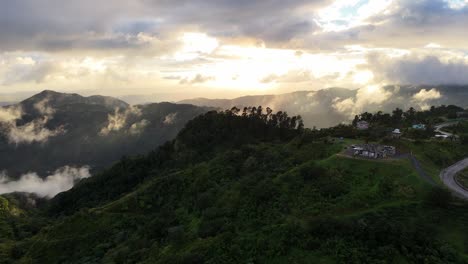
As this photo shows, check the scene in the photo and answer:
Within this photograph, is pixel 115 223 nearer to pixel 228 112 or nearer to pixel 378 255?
pixel 378 255

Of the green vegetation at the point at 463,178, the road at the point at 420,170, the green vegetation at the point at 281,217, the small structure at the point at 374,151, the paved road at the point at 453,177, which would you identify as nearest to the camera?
the green vegetation at the point at 281,217

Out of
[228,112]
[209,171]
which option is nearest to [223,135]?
[228,112]

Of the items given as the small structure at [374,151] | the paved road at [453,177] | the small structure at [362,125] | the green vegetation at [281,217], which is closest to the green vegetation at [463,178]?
the paved road at [453,177]

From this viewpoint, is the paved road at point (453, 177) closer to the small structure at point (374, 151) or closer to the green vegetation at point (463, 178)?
the green vegetation at point (463, 178)

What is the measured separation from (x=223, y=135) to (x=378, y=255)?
91.1 m

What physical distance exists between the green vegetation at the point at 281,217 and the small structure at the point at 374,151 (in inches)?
148

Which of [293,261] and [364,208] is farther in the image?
[364,208]

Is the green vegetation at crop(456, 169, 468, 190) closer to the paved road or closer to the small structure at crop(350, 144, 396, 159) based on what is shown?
the paved road

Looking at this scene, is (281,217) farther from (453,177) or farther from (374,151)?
(453,177)

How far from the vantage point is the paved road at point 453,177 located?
1933 inches

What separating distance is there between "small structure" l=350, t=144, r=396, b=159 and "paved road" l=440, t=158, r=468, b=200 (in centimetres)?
967

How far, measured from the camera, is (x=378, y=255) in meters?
33.9

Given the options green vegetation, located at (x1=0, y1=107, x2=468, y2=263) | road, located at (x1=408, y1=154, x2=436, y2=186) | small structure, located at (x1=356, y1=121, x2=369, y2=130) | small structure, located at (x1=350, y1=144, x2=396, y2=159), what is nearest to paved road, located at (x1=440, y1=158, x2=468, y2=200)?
road, located at (x1=408, y1=154, x2=436, y2=186)

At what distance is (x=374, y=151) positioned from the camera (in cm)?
6450
